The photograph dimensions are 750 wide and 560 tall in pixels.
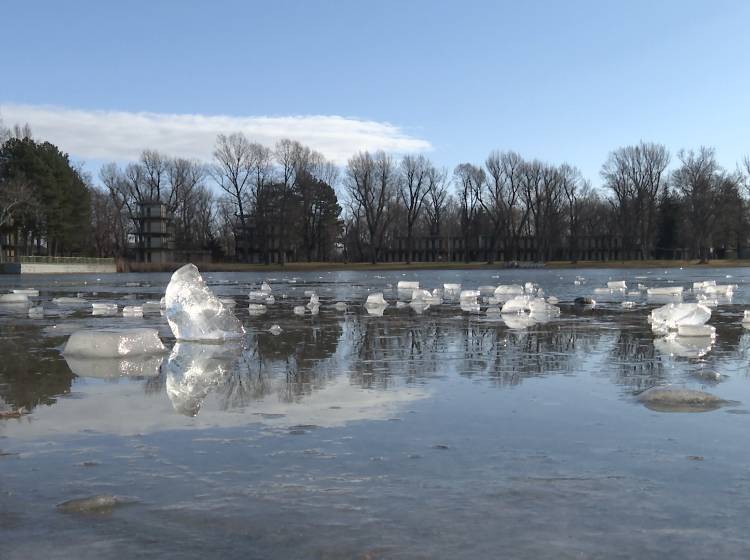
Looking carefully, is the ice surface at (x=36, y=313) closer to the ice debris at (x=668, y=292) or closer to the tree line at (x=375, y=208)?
the ice debris at (x=668, y=292)

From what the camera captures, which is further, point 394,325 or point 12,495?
point 394,325

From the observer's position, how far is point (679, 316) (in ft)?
37.1

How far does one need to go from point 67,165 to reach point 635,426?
78.7 metres

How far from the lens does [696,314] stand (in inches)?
440

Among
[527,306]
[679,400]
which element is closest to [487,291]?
[527,306]

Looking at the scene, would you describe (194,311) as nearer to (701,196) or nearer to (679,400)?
(679,400)

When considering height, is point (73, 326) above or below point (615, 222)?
below

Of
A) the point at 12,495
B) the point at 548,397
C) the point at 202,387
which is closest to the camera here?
the point at 12,495

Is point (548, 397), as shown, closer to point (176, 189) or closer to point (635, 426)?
point (635, 426)

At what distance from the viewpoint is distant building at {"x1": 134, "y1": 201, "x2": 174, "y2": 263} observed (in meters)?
89.3

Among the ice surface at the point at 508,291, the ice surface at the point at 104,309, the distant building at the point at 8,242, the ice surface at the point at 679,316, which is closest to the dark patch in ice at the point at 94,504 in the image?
the ice surface at the point at 679,316

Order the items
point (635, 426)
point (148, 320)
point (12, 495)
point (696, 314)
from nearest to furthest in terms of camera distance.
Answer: point (12, 495) → point (635, 426) → point (696, 314) → point (148, 320)

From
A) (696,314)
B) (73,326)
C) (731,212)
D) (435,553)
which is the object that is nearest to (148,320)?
(73,326)

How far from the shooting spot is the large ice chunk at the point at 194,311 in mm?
10305
